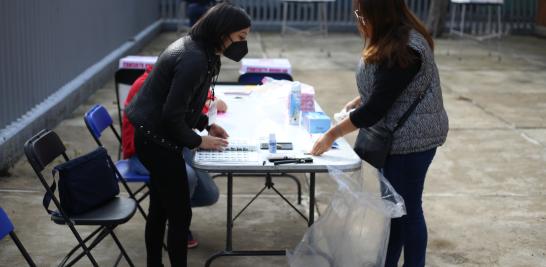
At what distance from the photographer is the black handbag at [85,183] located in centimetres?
404

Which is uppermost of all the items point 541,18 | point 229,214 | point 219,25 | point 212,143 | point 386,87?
point 219,25

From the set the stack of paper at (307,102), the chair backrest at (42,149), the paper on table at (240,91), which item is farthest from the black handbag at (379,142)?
the paper on table at (240,91)

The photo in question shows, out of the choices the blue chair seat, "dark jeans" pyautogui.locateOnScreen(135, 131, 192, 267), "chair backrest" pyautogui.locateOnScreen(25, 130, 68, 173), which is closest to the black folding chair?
"chair backrest" pyautogui.locateOnScreen(25, 130, 68, 173)

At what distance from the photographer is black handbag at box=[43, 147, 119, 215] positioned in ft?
13.3

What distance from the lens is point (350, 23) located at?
55.6 feet

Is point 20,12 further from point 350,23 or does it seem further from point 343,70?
point 350,23

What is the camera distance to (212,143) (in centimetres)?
409

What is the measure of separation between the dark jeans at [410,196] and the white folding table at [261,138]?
0.21m

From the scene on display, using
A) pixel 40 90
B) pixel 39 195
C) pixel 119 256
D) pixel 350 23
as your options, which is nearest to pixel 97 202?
pixel 119 256

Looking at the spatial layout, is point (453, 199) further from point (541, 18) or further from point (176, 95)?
point (541, 18)

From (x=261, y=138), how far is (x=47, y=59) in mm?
3793

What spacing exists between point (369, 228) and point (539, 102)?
651 cm

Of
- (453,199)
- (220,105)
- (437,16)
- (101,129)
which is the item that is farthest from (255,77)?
(437,16)

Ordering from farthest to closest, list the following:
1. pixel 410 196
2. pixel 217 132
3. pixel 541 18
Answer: pixel 541 18 < pixel 217 132 < pixel 410 196
